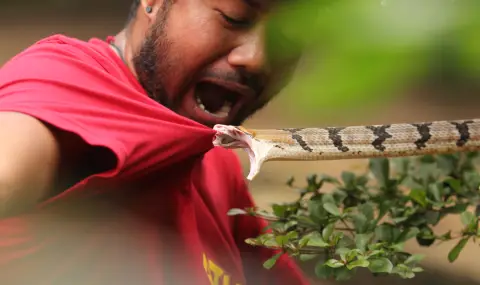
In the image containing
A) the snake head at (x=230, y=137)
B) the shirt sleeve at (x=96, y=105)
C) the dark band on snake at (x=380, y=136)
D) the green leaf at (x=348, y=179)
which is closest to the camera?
the shirt sleeve at (x=96, y=105)

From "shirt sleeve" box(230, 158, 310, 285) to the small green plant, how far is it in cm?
5

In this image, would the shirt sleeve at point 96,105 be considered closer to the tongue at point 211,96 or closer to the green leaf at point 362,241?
the tongue at point 211,96

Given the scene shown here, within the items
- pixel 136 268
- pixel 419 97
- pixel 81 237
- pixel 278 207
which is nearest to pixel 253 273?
pixel 278 207

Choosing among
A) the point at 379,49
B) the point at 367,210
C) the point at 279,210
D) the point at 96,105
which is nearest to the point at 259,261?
the point at 279,210

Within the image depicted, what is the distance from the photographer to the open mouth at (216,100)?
76 cm

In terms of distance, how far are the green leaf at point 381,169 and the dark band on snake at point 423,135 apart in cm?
12

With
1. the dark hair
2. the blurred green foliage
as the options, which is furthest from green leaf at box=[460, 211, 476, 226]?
the blurred green foliage

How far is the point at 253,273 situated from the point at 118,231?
1.02 feet

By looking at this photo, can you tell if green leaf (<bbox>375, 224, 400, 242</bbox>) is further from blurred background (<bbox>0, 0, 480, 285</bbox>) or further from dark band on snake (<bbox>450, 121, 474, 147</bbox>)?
blurred background (<bbox>0, 0, 480, 285</bbox>)

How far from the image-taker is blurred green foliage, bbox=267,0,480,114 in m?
0.18

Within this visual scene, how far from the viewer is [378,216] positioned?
0.96 m

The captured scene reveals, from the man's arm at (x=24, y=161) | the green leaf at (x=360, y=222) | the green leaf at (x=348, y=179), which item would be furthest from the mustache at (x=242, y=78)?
the green leaf at (x=348, y=179)

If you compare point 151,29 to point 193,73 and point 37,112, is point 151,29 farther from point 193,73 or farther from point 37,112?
point 37,112

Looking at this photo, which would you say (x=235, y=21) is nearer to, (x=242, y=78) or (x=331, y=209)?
(x=242, y=78)
